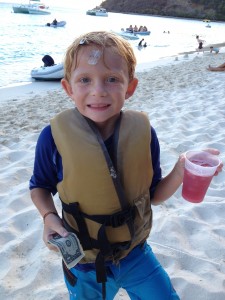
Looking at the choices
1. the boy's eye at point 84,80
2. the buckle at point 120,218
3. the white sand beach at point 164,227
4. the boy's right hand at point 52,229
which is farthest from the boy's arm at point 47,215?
the white sand beach at point 164,227

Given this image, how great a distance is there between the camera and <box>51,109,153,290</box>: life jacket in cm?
148

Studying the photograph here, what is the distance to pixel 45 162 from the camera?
152cm

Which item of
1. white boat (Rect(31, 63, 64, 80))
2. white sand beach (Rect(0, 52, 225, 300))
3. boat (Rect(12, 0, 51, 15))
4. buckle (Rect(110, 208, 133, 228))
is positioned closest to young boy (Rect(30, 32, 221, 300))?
→ buckle (Rect(110, 208, 133, 228))

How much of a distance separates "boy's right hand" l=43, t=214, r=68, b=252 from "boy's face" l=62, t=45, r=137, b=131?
0.46 metres

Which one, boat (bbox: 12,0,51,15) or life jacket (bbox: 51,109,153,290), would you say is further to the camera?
boat (bbox: 12,0,51,15)

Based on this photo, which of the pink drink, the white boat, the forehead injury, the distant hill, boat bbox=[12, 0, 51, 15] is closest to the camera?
the forehead injury

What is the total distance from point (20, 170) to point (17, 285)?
157 cm

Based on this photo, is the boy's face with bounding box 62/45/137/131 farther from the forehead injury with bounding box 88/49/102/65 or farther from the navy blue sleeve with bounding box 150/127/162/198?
the navy blue sleeve with bounding box 150/127/162/198

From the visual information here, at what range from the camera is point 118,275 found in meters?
1.53

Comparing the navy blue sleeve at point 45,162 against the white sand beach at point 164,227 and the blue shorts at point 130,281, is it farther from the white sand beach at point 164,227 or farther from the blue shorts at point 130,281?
the white sand beach at point 164,227

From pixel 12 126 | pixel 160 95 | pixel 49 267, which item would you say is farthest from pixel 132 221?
pixel 160 95

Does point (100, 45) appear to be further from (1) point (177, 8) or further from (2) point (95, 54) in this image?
(1) point (177, 8)

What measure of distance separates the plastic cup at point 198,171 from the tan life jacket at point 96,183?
20cm

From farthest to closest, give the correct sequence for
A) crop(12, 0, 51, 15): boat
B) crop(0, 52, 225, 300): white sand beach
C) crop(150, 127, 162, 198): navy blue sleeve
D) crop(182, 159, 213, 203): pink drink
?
crop(12, 0, 51, 15): boat, crop(0, 52, 225, 300): white sand beach, crop(150, 127, 162, 198): navy blue sleeve, crop(182, 159, 213, 203): pink drink
